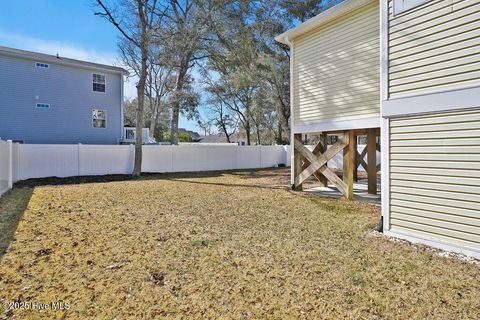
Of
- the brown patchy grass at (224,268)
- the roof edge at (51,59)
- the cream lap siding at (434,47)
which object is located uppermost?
Result: the roof edge at (51,59)

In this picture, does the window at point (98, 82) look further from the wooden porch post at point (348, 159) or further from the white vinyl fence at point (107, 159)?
the wooden porch post at point (348, 159)

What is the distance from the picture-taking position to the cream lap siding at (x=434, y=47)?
363 cm

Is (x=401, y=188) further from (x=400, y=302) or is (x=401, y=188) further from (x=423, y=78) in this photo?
(x=400, y=302)

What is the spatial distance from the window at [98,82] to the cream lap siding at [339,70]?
13299 millimetres

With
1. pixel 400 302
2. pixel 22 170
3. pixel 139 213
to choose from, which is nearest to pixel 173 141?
pixel 22 170

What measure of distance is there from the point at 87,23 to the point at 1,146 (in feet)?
28.4

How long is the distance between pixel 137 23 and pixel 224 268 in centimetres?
1280

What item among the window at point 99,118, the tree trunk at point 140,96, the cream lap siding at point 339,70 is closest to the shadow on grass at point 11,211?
the tree trunk at point 140,96

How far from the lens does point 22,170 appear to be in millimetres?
10844

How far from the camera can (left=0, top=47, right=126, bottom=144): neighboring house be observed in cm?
1445

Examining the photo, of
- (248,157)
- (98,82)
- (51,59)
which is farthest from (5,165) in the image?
(248,157)

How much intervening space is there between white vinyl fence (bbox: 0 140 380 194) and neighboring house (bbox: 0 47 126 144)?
488 cm

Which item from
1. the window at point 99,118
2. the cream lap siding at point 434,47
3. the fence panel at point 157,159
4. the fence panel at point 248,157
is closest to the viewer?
the cream lap siding at point 434,47

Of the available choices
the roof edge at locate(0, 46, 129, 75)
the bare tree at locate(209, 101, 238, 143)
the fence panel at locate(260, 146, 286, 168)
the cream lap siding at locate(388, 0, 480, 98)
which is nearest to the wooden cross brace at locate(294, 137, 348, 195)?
the cream lap siding at locate(388, 0, 480, 98)
